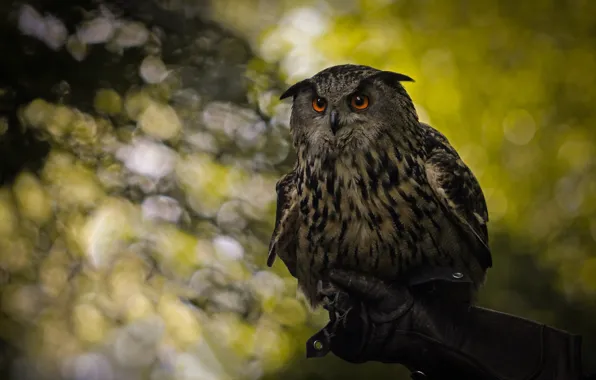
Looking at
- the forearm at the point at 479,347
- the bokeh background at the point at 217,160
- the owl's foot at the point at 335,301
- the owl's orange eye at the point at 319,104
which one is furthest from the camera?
the bokeh background at the point at 217,160

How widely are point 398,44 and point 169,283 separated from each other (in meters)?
1.02

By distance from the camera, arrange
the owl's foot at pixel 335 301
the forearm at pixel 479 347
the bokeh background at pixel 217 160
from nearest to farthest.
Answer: the forearm at pixel 479 347 → the owl's foot at pixel 335 301 → the bokeh background at pixel 217 160

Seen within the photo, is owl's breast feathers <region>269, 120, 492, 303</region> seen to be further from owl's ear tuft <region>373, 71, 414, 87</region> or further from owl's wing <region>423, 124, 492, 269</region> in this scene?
owl's ear tuft <region>373, 71, 414, 87</region>

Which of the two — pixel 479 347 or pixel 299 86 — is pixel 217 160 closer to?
pixel 299 86

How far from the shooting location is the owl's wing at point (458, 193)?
1167mm

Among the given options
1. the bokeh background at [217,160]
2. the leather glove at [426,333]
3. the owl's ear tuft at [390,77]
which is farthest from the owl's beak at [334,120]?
the bokeh background at [217,160]

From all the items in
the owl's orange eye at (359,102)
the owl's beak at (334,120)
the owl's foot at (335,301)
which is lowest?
the owl's foot at (335,301)

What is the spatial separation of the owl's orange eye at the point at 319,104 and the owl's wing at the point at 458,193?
0.23m

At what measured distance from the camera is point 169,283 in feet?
6.06

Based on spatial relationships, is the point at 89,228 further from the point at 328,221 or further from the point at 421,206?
the point at 421,206

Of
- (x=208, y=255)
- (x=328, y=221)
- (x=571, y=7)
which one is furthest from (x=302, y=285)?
(x=571, y=7)

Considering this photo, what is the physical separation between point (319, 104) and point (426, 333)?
0.46 metres

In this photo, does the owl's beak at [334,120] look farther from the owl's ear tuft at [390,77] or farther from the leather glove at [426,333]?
the leather glove at [426,333]

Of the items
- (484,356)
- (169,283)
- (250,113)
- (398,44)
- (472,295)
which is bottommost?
(484,356)
